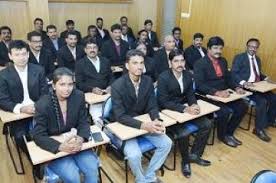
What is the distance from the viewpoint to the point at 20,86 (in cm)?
323

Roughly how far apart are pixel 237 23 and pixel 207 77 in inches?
74.3

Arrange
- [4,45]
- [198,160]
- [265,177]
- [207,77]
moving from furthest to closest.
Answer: [4,45]
[207,77]
[198,160]
[265,177]

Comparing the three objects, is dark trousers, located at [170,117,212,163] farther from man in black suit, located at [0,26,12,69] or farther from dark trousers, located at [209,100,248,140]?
man in black suit, located at [0,26,12,69]

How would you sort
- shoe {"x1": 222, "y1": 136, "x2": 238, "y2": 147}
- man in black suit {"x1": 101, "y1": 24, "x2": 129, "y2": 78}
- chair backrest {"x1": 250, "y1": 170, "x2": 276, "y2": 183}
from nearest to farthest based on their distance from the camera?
1. chair backrest {"x1": 250, "y1": 170, "x2": 276, "y2": 183}
2. shoe {"x1": 222, "y1": 136, "x2": 238, "y2": 147}
3. man in black suit {"x1": 101, "y1": 24, "x2": 129, "y2": 78}

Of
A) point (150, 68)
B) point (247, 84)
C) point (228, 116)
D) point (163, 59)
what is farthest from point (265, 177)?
point (163, 59)

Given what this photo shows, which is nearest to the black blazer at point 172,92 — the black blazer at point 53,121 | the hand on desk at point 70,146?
the black blazer at point 53,121

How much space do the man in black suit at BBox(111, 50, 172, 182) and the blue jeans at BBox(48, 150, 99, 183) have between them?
388 millimetres

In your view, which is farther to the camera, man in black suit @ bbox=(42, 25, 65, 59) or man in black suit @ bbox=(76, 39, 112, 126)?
man in black suit @ bbox=(42, 25, 65, 59)

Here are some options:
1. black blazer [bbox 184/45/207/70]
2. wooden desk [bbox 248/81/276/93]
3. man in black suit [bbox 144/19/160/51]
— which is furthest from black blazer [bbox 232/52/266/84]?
man in black suit [bbox 144/19/160/51]

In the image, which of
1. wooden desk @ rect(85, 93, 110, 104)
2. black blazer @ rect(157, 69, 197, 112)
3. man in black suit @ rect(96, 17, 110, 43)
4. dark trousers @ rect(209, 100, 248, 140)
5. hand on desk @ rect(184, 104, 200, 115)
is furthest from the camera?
man in black suit @ rect(96, 17, 110, 43)

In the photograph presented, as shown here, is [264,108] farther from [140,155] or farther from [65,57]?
[65,57]

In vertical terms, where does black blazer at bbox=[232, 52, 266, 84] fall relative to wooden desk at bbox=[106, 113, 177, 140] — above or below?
above

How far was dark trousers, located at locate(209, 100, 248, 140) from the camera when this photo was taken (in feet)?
12.8

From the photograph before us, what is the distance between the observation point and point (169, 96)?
3.45 metres
